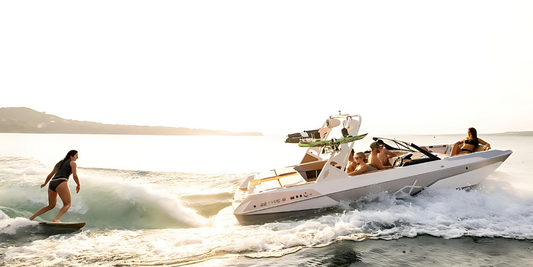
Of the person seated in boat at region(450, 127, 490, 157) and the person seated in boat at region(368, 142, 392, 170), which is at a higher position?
the person seated in boat at region(450, 127, 490, 157)

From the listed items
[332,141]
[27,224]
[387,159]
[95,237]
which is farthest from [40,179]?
[387,159]

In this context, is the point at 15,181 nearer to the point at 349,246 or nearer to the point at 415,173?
the point at 349,246

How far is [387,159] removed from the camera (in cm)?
966

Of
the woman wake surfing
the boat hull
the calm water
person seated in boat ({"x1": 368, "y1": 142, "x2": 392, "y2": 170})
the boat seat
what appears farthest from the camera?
person seated in boat ({"x1": 368, "y1": 142, "x2": 392, "y2": 170})

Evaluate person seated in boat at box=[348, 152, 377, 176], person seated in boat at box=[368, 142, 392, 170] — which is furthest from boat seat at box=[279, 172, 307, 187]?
person seated in boat at box=[368, 142, 392, 170]

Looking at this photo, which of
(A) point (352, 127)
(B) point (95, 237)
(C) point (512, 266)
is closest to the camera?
(C) point (512, 266)

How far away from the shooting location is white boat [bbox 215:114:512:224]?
335 inches

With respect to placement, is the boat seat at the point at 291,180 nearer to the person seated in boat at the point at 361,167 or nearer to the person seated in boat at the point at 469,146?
the person seated in boat at the point at 361,167

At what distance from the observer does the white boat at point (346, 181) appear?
27.9ft

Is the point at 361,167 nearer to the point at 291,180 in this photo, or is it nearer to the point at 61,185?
the point at 291,180

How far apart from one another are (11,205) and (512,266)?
12.1 metres

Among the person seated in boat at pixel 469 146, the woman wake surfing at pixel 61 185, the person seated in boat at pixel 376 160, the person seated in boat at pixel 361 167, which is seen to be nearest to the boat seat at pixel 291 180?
the person seated in boat at pixel 361 167

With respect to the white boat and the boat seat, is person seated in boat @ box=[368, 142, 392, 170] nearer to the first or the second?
the white boat

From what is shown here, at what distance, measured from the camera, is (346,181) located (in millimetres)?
8750
